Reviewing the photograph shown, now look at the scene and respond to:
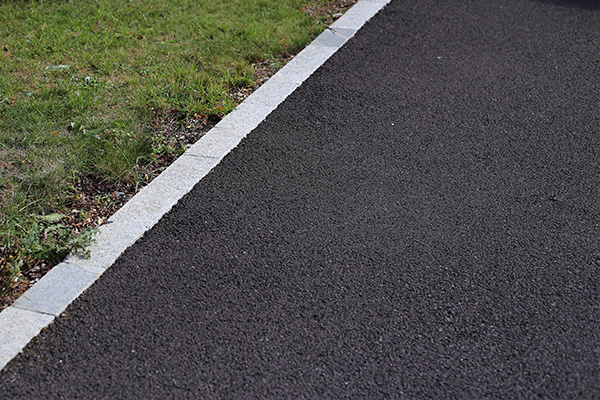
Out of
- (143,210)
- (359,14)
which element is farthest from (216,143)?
(359,14)

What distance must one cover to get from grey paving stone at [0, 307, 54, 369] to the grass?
0.21 meters

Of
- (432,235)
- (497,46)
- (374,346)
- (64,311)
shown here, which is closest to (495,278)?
(432,235)

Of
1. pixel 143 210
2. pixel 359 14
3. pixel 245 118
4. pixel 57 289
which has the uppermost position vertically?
pixel 57 289

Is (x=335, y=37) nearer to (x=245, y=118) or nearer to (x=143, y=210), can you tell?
(x=245, y=118)

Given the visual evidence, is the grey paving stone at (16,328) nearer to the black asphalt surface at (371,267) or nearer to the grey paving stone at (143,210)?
the black asphalt surface at (371,267)

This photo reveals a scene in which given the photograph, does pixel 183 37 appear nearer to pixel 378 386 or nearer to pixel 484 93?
pixel 484 93

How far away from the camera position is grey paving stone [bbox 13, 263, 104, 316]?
2969 millimetres

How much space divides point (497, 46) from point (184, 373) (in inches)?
181

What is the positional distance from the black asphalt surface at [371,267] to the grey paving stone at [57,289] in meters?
0.06

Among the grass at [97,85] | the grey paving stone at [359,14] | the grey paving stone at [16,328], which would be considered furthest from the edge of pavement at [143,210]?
the grey paving stone at [359,14]

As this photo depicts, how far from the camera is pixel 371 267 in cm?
324

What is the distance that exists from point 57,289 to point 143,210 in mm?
760

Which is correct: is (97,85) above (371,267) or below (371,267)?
above

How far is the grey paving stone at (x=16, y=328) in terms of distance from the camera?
2.75 metres
